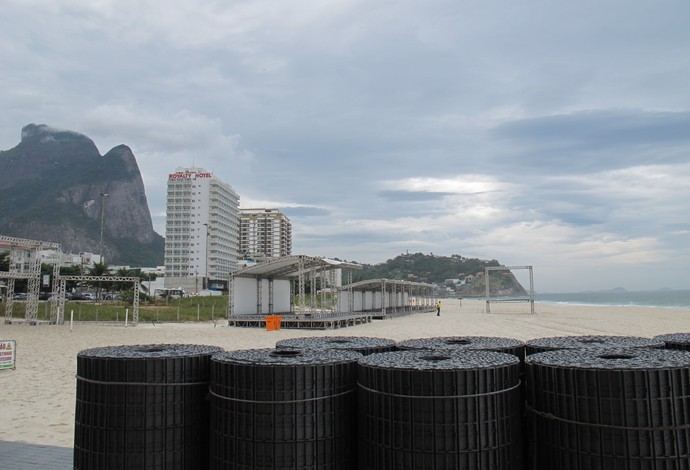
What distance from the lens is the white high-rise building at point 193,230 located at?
11969 cm

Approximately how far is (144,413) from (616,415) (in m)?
3.06

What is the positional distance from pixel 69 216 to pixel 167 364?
195 metres

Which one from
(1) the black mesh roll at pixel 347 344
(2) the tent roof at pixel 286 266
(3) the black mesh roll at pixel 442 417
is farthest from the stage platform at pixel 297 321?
(3) the black mesh roll at pixel 442 417

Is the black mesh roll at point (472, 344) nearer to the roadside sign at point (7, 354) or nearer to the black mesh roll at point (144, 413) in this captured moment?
the black mesh roll at point (144, 413)

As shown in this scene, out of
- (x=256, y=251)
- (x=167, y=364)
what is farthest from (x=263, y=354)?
(x=256, y=251)

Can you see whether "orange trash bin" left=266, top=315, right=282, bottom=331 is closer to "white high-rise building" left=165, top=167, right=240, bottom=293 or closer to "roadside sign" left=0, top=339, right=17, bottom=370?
"roadside sign" left=0, top=339, right=17, bottom=370

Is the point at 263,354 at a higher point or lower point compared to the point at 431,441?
higher

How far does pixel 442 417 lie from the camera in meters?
2.86

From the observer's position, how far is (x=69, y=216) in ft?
568

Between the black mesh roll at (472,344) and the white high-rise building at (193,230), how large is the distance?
386ft

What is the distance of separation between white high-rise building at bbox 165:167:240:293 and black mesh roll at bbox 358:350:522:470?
119263 mm

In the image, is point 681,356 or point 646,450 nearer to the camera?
point 646,450

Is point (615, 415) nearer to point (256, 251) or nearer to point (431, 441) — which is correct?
point (431, 441)

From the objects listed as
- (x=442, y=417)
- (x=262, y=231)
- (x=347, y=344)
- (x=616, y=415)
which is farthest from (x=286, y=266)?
(x=262, y=231)
